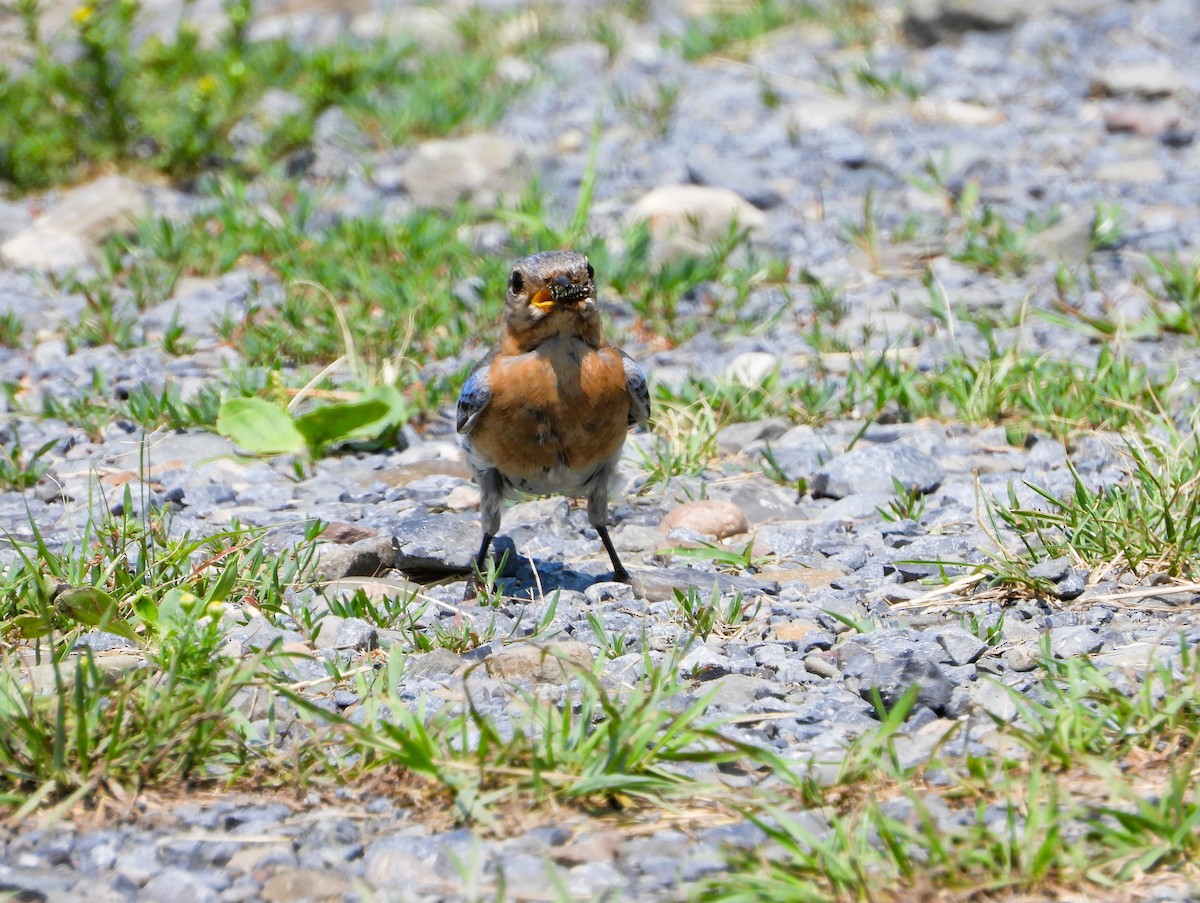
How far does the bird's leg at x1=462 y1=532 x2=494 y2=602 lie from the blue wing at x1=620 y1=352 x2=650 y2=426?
714 mm

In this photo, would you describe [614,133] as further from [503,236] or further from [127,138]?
[127,138]

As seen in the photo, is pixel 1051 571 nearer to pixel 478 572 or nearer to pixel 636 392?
pixel 636 392

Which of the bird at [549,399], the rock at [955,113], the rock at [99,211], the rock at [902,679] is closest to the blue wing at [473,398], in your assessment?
the bird at [549,399]

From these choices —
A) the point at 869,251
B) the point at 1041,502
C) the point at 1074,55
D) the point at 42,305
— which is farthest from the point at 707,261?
the point at 1074,55

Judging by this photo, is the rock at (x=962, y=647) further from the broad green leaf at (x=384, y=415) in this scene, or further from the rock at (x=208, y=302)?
the rock at (x=208, y=302)

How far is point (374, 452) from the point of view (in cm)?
653

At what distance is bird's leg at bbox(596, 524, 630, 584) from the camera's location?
17.0 feet

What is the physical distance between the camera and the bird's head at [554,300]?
5.29m

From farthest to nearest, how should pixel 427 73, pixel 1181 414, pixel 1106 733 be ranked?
pixel 427 73 → pixel 1181 414 → pixel 1106 733

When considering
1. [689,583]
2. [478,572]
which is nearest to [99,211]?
[478,572]

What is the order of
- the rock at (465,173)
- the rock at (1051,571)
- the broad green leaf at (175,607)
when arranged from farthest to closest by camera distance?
1. the rock at (465,173)
2. the rock at (1051,571)
3. the broad green leaf at (175,607)

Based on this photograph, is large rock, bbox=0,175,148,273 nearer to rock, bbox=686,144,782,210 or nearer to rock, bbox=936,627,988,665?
rock, bbox=686,144,782,210

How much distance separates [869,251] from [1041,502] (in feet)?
9.28

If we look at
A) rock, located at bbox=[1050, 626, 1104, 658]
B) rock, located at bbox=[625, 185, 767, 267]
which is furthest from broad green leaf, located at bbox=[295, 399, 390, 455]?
rock, located at bbox=[1050, 626, 1104, 658]
